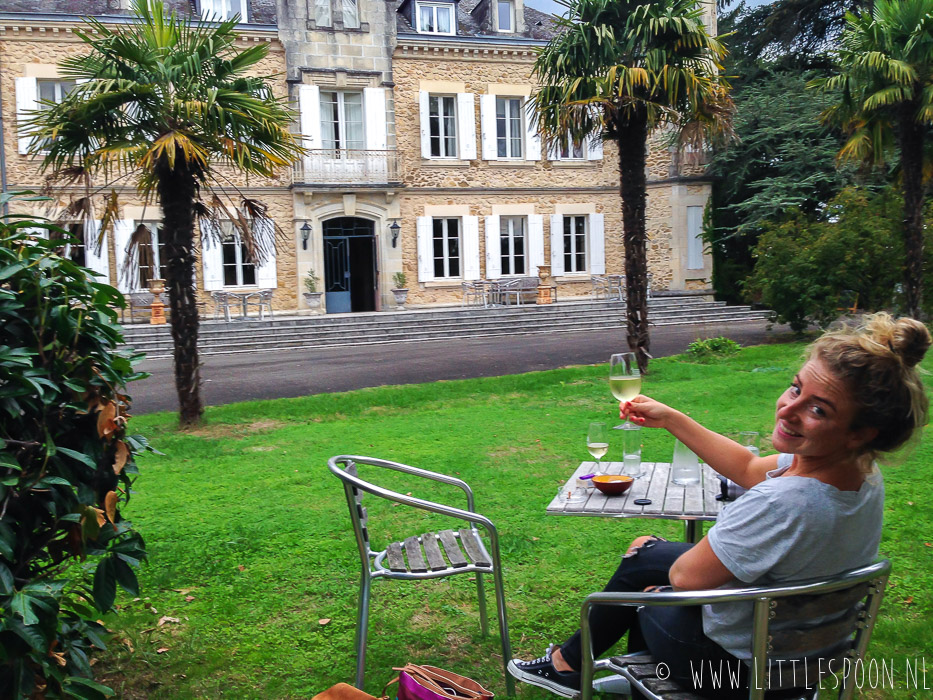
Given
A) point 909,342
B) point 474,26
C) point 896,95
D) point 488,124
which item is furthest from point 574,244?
point 909,342

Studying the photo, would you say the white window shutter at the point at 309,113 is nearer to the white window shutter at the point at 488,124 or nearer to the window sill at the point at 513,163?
Result: the white window shutter at the point at 488,124

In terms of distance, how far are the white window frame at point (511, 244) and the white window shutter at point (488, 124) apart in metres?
1.82

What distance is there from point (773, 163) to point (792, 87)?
7.53ft

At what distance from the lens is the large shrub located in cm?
1368

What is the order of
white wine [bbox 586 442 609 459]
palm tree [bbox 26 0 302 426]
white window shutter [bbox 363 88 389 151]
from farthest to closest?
1. white window shutter [bbox 363 88 389 151]
2. palm tree [bbox 26 0 302 426]
3. white wine [bbox 586 442 609 459]

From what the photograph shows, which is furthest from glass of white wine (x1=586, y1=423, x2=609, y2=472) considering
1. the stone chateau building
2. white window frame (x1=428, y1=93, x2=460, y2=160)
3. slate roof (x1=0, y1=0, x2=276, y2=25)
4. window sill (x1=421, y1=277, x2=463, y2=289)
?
white window frame (x1=428, y1=93, x2=460, y2=160)

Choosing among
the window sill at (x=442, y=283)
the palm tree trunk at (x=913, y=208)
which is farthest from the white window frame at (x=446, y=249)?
the palm tree trunk at (x=913, y=208)

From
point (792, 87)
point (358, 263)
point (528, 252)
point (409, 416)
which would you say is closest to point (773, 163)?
point (792, 87)

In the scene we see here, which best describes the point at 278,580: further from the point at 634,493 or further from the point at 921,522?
the point at 921,522

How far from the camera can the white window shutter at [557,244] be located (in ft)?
76.4

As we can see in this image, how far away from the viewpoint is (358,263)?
23.0 meters

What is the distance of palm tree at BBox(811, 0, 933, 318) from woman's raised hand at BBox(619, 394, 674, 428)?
35.1 feet

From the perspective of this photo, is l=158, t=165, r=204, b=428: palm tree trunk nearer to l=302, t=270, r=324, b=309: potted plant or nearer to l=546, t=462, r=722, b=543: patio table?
l=546, t=462, r=722, b=543: patio table

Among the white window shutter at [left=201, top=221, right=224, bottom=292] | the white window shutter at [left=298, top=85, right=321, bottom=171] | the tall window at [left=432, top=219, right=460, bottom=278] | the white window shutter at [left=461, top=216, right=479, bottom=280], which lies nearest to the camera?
the white window shutter at [left=201, top=221, right=224, bottom=292]
